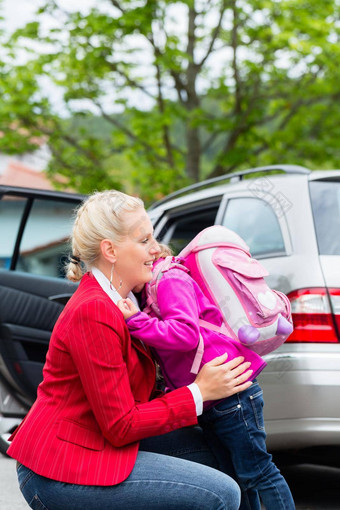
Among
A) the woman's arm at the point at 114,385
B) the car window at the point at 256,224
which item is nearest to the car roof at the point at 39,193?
the car window at the point at 256,224

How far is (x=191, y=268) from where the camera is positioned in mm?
2561

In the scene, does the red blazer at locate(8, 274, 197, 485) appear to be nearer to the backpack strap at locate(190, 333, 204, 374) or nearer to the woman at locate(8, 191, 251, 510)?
the woman at locate(8, 191, 251, 510)

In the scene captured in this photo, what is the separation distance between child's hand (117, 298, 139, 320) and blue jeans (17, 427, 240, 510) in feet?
1.38

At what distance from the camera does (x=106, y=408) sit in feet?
7.11

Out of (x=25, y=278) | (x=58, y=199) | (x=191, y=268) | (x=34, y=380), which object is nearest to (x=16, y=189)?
(x=58, y=199)

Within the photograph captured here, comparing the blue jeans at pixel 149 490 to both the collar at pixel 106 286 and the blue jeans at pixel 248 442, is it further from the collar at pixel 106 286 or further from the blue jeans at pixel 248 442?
Result: the collar at pixel 106 286

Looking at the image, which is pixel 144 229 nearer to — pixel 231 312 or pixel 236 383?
pixel 231 312

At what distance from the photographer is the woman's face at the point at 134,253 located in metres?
2.36

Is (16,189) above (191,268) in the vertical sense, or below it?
above

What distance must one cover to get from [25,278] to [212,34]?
12965mm

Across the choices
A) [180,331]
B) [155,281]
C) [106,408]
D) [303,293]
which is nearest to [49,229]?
[303,293]

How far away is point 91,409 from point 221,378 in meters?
0.42

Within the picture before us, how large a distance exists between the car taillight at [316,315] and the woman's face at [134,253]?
1291 millimetres

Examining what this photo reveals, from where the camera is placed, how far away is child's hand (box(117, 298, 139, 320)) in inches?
90.4
